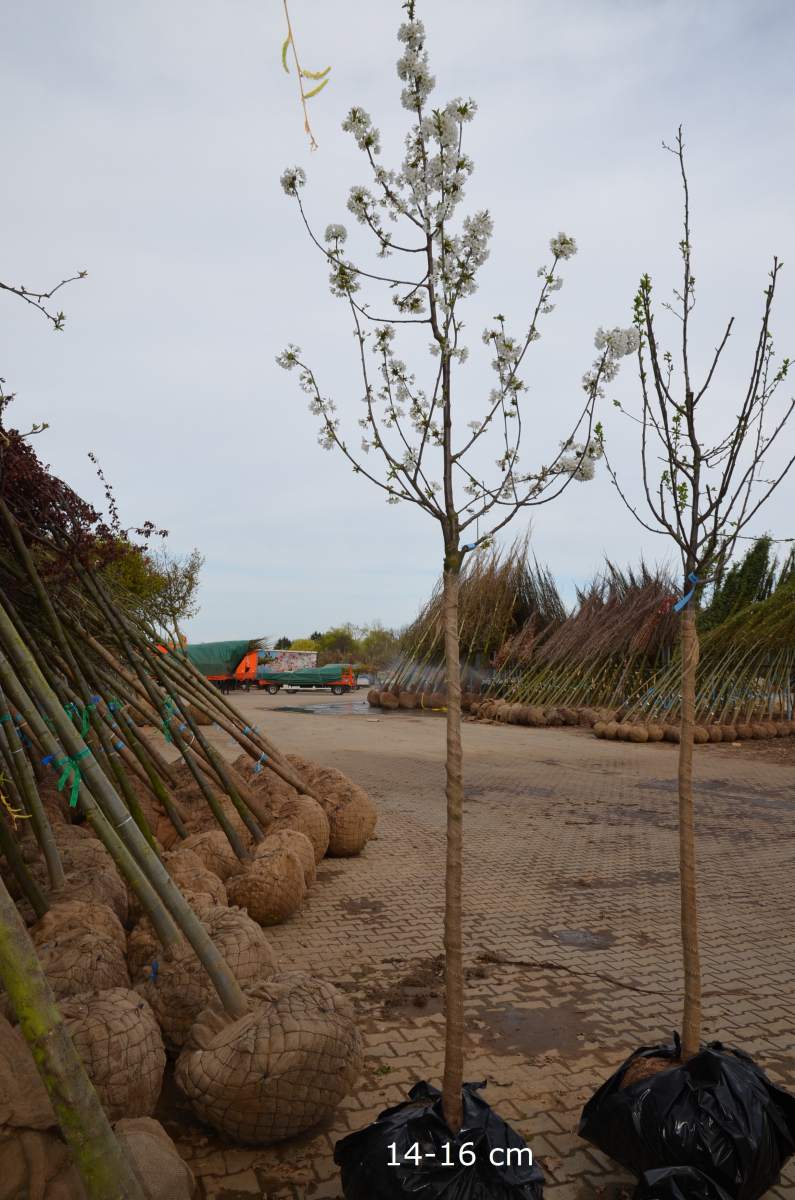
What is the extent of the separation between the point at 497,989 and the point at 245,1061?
1832 millimetres

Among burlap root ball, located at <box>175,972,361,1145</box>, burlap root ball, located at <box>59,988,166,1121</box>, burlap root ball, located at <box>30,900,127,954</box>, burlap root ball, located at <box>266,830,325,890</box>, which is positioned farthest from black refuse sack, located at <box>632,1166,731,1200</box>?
burlap root ball, located at <box>266,830,325,890</box>

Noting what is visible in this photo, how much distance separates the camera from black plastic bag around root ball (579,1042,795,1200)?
2.32m

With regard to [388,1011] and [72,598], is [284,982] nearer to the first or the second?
[388,1011]

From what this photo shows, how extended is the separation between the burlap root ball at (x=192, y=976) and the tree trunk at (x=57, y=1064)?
1360 mm

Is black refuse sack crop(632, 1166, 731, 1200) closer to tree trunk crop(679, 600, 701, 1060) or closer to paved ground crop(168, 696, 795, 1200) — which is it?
paved ground crop(168, 696, 795, 1200)

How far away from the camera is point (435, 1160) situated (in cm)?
223

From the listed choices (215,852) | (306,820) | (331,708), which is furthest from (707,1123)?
(331,708)

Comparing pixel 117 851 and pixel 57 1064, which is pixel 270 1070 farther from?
pixel 57 1064

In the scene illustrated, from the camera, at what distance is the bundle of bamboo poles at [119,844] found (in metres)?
2.61

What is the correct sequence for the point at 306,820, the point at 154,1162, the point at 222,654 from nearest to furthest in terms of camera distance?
the point at 154,1162 < the point at 306,820 < the point at 222,654

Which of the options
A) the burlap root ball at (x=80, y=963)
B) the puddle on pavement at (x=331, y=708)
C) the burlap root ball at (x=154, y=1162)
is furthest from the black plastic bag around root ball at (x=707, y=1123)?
the puddle on pavement at (x=331, y=708)

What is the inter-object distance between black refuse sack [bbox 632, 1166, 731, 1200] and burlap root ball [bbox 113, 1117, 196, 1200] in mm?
1205

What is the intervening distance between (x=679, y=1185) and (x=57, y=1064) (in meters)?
1.64

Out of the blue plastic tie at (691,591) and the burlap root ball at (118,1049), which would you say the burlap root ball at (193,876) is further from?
the blue plastic tie at (691,591)
